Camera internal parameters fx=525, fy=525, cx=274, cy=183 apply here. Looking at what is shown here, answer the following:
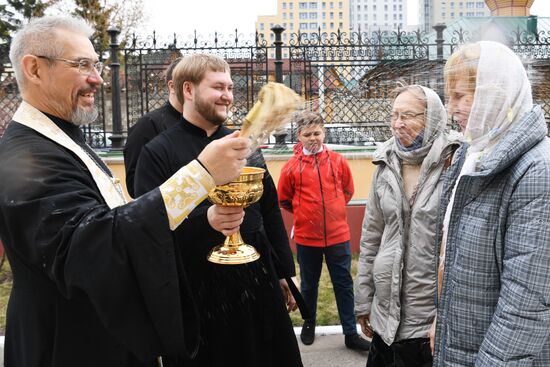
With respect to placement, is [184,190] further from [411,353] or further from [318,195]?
[318,195]

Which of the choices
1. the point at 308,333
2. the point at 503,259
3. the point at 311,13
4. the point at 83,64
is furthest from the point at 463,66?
the point at 311,13

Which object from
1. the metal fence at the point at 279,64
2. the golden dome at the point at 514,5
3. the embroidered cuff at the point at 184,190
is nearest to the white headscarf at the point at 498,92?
the embroidered cuff at the point at 184,190

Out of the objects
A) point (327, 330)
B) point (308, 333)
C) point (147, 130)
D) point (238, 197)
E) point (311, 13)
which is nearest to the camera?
point (238, 197)

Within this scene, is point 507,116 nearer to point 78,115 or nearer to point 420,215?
point 420,215

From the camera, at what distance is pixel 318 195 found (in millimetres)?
4176

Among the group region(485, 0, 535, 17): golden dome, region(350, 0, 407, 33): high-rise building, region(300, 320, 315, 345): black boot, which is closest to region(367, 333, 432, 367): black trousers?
region(300, 320, 315, 345): black boot

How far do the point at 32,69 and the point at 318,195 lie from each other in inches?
107

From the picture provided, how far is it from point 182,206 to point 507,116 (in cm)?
108

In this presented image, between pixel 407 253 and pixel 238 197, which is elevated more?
pixel 238 197

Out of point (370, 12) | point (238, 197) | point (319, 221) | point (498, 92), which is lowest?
point (319, 221)

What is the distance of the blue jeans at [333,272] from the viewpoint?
4.07 meters

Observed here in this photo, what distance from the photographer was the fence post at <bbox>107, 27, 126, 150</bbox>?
7219 millimetres

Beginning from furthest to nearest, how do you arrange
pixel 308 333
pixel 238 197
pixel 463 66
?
pixel 308 333, pixel 238 197, pixel 463 66

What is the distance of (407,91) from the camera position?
8.00 feet
